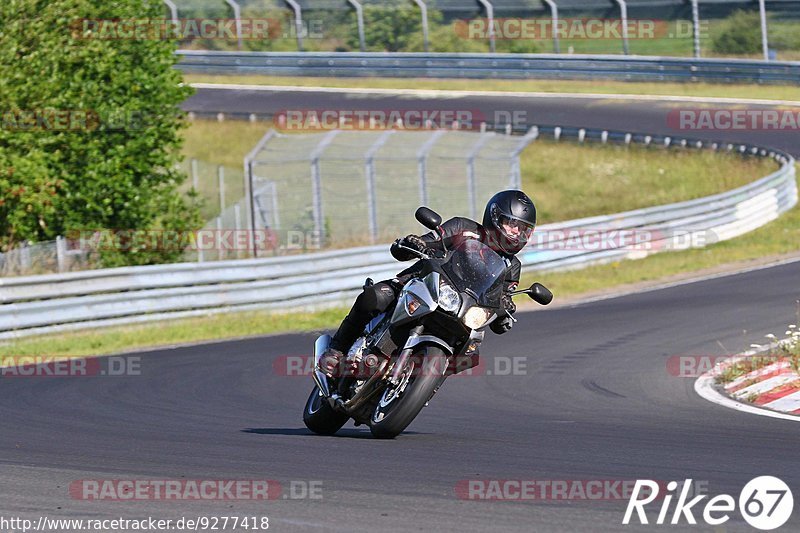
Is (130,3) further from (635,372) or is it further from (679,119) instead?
(679,119)

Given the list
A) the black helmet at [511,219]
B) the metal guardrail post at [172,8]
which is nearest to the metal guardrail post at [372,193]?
the black helmet at [511,219]

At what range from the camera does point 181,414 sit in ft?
34.4

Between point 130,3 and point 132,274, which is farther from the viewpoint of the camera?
point 130,3

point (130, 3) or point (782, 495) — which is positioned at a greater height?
point (130, 3)

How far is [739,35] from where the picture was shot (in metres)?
40.2

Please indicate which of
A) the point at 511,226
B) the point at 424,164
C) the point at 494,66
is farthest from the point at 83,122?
the point at 494,66

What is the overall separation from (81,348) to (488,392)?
652 cm

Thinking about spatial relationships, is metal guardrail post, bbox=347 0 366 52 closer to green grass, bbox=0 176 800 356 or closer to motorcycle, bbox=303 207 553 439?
green grass, bbox=0 176 800 356

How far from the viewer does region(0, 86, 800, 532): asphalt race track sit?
5957 millimetres

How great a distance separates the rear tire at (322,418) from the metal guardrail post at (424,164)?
48.9ft

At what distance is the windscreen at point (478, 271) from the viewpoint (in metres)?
8.19

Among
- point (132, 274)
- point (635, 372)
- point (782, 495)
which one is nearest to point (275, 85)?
point (132, 274)

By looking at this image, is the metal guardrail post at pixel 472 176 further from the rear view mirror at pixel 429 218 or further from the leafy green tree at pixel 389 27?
the leafy green tree at pixel 389 27

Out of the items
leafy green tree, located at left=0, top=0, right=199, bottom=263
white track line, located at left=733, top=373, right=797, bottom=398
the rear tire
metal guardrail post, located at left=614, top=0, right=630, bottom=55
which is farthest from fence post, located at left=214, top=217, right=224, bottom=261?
metal guardrail post, located at left=614, top=0, right=630, bottom=55
